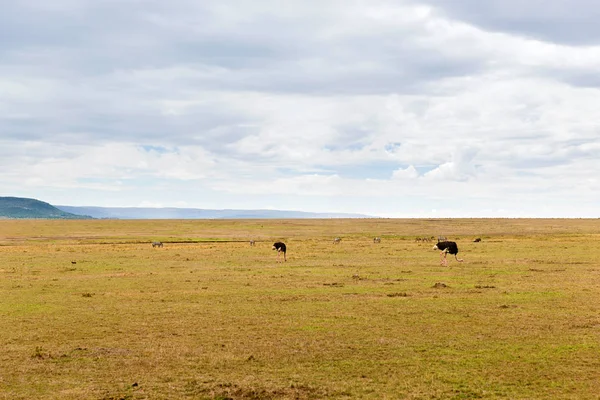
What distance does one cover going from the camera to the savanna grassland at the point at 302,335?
1314cm

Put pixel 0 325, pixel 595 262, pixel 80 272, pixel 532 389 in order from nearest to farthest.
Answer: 1. pixel 532 389
2. pixel 0 325
3. pixel 80 272
4. pixel 595 262

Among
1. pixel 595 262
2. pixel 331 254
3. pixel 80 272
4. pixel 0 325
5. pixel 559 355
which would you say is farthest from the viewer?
pixel 331 254

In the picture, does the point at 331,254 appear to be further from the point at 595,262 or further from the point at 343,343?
the point at 343,343

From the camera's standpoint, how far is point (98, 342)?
58.1 feet

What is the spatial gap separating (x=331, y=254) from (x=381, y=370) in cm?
3972

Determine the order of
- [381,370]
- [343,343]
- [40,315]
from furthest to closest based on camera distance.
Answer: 1. [40,315]
2. [343,343]
3. [381,370]

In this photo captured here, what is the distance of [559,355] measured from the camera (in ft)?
51.6

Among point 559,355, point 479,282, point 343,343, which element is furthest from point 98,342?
point 479,282

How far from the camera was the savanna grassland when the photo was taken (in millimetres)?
13141

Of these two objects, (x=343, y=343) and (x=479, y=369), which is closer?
(x=479, y=369)

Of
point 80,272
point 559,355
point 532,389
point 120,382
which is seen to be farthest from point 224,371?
point 80,272

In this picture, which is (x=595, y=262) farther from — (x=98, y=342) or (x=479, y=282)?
(x=98, y=342)

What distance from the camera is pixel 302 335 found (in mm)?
18406

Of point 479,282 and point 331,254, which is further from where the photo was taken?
point 331,254
